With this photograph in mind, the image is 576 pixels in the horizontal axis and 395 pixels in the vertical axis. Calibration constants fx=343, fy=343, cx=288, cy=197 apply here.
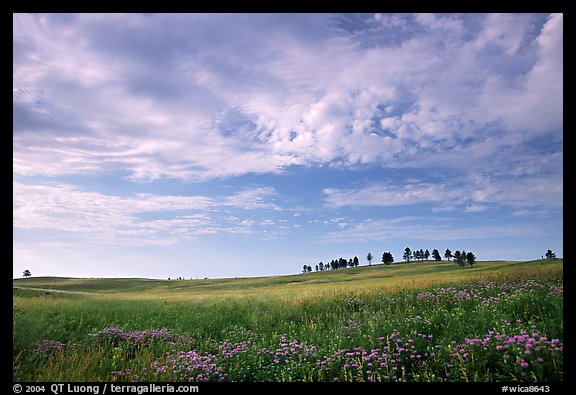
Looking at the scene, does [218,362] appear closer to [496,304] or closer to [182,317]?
[182,317]

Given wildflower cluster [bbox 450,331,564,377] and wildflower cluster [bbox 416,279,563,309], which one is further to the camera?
wildflower cluster [bbox 416,279,563,309]

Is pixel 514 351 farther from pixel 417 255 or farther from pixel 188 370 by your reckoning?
pixel 417 255

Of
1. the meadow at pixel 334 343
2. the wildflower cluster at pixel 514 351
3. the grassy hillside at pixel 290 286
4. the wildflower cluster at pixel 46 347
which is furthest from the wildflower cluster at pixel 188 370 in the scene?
the grassy hillside at pixel 290 286

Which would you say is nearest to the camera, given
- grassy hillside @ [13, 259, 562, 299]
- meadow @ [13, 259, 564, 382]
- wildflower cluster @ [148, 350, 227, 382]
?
meadow @ [13, 259, 564, 382]

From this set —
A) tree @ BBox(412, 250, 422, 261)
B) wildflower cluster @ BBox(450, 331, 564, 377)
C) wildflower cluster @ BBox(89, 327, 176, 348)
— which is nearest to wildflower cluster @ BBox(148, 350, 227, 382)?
wildflower cluster @ BBox(89, 327, 176, 348)

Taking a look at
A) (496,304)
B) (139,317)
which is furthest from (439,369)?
(139,317)

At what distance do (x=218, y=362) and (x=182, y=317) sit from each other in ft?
15.8

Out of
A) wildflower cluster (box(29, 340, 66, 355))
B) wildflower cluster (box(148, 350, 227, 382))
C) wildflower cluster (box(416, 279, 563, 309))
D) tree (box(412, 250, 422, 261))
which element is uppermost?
wildflower cluster (box(416, 279, 563, 309))

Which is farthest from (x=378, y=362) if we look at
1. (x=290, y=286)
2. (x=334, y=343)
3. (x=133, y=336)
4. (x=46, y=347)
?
(x=290, y=286)

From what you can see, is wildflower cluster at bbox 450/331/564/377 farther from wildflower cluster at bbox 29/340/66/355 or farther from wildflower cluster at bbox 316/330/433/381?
wildflower cluster at bbox 29/340/66/355

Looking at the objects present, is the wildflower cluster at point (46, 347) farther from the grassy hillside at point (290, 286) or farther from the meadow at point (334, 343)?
the grassy hillside at point (290, 286)
